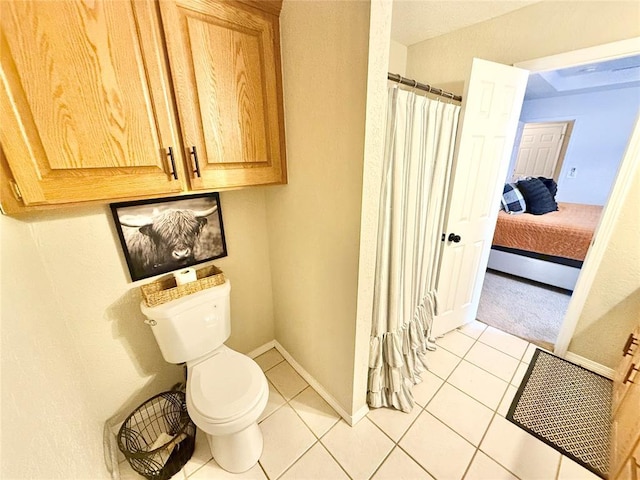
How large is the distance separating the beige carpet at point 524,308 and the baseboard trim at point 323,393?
5.04 ft

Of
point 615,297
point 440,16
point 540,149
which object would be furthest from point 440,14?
point 540,149

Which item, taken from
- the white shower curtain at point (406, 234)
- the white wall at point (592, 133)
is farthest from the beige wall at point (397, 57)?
the white wall at point (592, 133)

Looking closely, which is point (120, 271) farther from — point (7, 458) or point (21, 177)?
point (7, 458)

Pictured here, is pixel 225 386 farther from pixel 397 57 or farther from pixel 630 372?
pixel 397 57

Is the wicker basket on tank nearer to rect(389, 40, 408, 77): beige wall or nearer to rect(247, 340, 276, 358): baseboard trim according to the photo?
rect(247, 340, 276, 358): baseboard trim

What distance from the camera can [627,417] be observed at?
1188mm

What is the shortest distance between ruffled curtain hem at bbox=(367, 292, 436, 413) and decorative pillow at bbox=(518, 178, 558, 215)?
2731mm

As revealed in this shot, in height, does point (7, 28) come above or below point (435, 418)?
above

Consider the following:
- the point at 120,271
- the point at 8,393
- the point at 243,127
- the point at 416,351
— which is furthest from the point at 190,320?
the point at 416,351

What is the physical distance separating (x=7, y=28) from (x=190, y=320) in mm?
1182

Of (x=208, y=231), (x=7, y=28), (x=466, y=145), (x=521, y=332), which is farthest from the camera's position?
(x=521, y=332)

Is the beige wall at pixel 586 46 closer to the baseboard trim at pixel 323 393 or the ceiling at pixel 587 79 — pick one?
the ceiling at pixel 587 79

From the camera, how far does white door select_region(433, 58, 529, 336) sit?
1561 millimetres

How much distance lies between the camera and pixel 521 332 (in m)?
2.15
